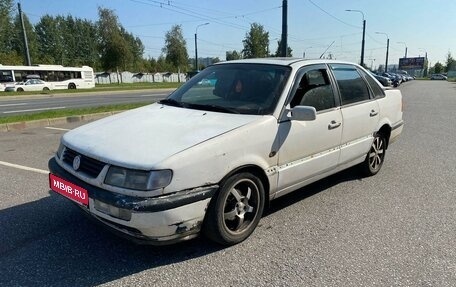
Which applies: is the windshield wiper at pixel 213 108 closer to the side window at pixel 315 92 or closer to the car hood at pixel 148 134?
the car hood at pixel 148 134

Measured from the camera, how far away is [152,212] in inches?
94.9

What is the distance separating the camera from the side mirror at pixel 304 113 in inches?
125

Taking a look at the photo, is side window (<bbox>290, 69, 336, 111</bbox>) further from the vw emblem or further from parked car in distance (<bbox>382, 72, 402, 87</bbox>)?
parked car in distance (<bbox>382, 72, 402, 87</bbox>)

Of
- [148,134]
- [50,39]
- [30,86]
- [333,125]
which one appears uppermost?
[50,39]

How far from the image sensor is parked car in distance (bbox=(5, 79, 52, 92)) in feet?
100

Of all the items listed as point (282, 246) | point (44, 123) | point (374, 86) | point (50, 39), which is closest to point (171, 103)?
point (282, 246)

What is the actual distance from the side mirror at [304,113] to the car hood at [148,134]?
0.40 meters

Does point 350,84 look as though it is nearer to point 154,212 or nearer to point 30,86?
point 154,212

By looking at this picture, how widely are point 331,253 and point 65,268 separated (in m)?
2.14

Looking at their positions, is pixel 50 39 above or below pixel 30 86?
above

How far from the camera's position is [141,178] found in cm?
244

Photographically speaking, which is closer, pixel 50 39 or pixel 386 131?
pixel 386 131

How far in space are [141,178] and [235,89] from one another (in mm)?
1639

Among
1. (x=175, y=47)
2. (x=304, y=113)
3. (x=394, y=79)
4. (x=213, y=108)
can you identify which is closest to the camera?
(x=304, y=113)
